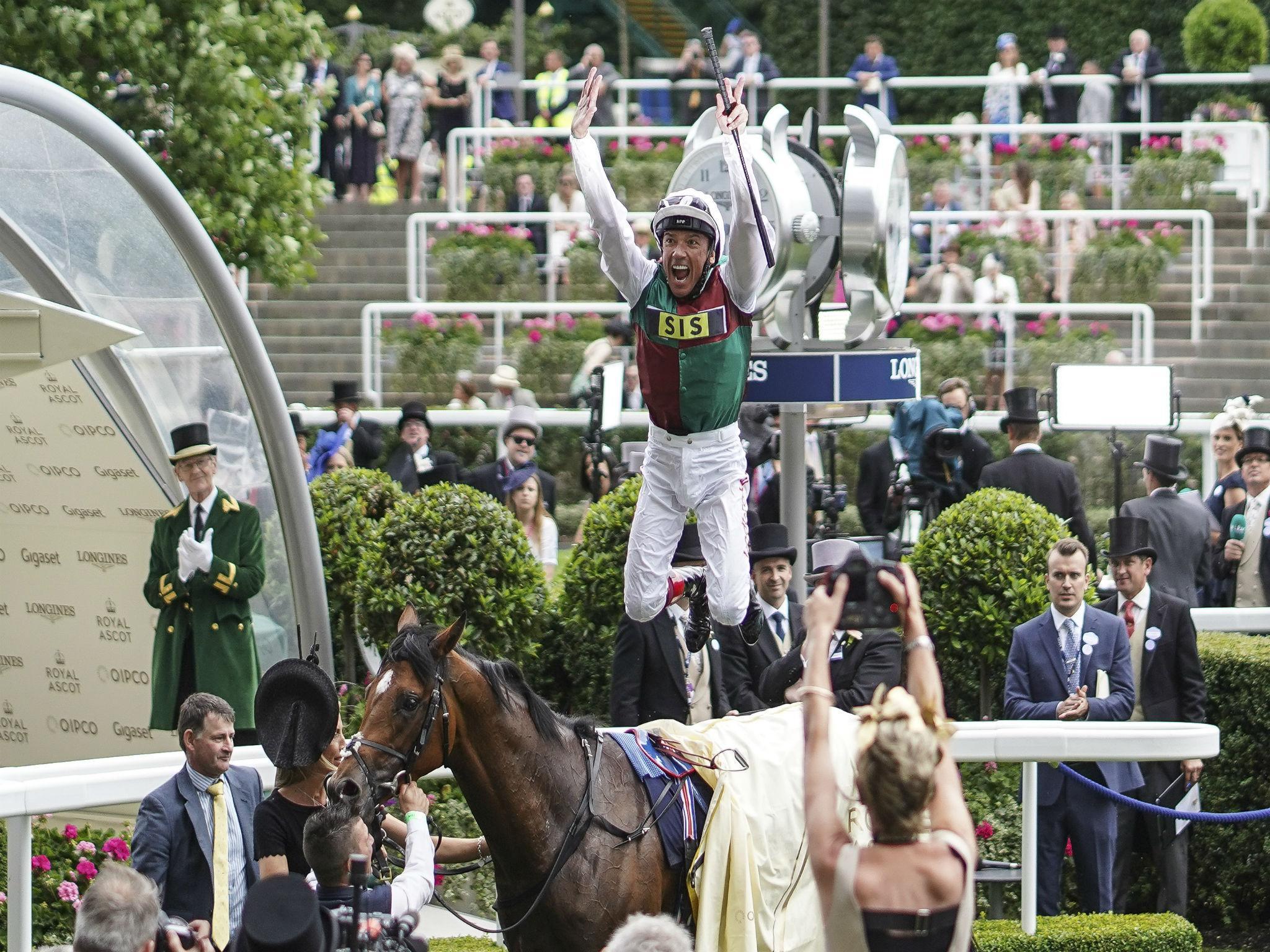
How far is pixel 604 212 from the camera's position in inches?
241

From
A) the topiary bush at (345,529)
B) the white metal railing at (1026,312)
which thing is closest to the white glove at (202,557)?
the topiary bush at (345,529)

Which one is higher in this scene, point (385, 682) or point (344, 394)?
point (344, 394)

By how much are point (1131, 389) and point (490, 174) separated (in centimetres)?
1109

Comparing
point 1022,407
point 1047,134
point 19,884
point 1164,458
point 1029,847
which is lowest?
point 1029,847

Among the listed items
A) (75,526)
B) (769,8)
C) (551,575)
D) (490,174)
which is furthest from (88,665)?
(769,8)

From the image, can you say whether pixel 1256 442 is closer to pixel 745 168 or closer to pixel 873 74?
pixel 745 168

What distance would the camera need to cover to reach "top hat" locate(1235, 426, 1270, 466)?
9.98 m

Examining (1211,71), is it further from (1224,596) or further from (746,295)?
(746,295)

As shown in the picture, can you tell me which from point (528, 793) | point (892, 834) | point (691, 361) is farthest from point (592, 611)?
point (892, 834)

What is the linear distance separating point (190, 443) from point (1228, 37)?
21293 mm

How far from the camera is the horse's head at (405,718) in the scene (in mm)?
5062

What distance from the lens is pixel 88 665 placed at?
8.69 m

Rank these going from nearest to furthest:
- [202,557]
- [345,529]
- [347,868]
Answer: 1. [347,868]
2. [202,557]
3. [345,529]

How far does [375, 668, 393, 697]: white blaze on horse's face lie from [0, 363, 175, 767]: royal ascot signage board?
3567 millimetres
